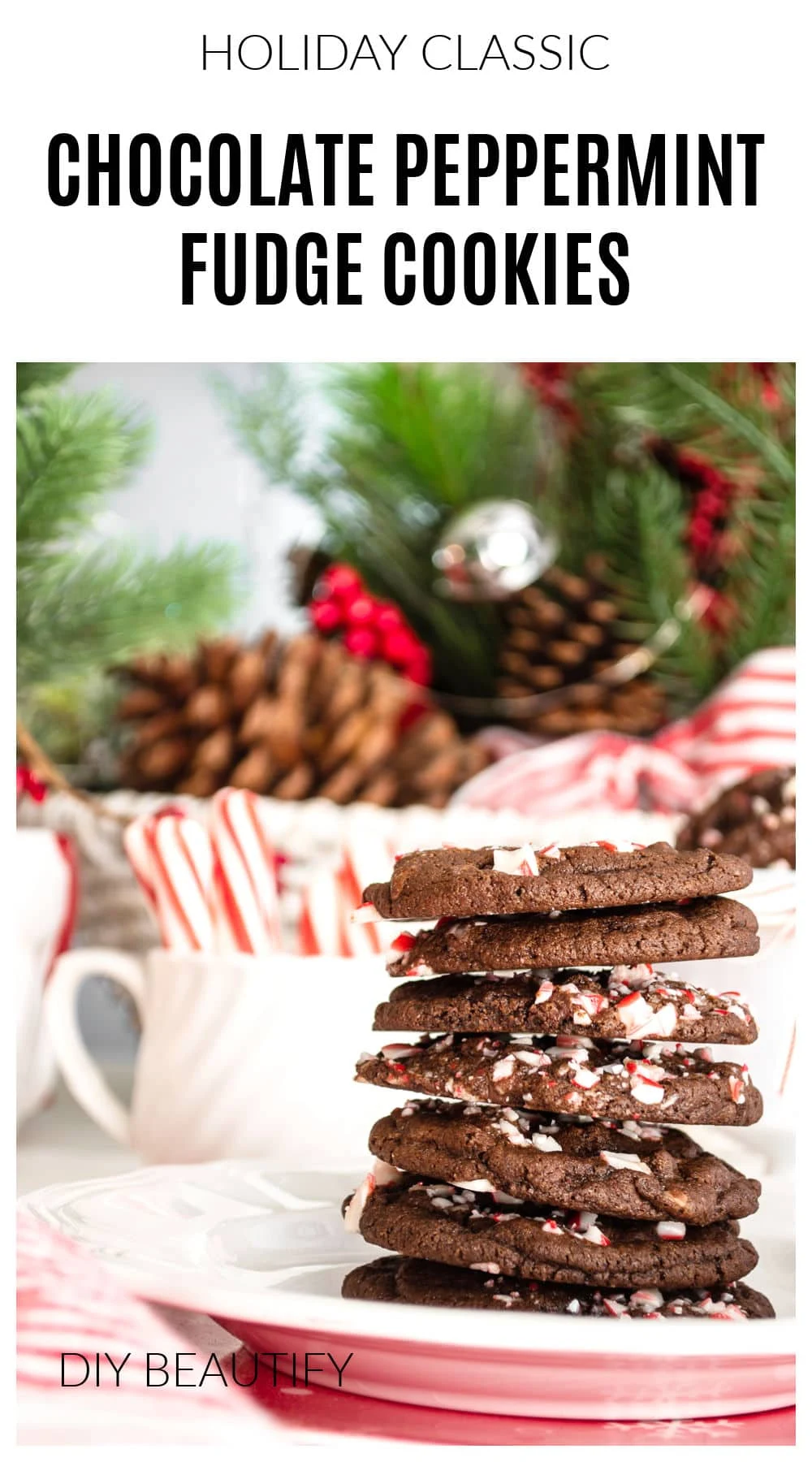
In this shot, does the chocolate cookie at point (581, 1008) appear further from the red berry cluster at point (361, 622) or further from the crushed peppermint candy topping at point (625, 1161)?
the red berry cluster at point (361, 622)

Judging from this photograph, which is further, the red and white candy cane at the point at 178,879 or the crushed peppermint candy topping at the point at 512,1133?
the red and white candy cane at the point at 178,879

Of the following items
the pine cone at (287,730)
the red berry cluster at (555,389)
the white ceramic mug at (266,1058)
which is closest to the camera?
the white ceramic mug at (266,1058)

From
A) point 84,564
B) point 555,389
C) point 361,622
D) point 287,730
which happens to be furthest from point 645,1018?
point 555,389

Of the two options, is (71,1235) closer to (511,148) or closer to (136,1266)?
(136,1266)

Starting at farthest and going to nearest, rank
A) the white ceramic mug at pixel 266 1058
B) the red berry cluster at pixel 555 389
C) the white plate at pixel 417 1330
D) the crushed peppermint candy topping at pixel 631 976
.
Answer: the red berry cluster at pixel 555 389
the white ceramic mug at pixel 266 1058
the crushed peppermint candy topping at pixel 631 976
the white plate at pixel 417 1330

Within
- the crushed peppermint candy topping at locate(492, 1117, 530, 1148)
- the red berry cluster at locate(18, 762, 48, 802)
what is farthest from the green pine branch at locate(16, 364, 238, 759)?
the crushed peppermint candy topping at locate(492, 1117, 530, 1148)

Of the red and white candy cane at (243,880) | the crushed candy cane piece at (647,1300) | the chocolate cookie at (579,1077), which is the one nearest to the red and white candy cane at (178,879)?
the red and white candy cane at (243,880)
